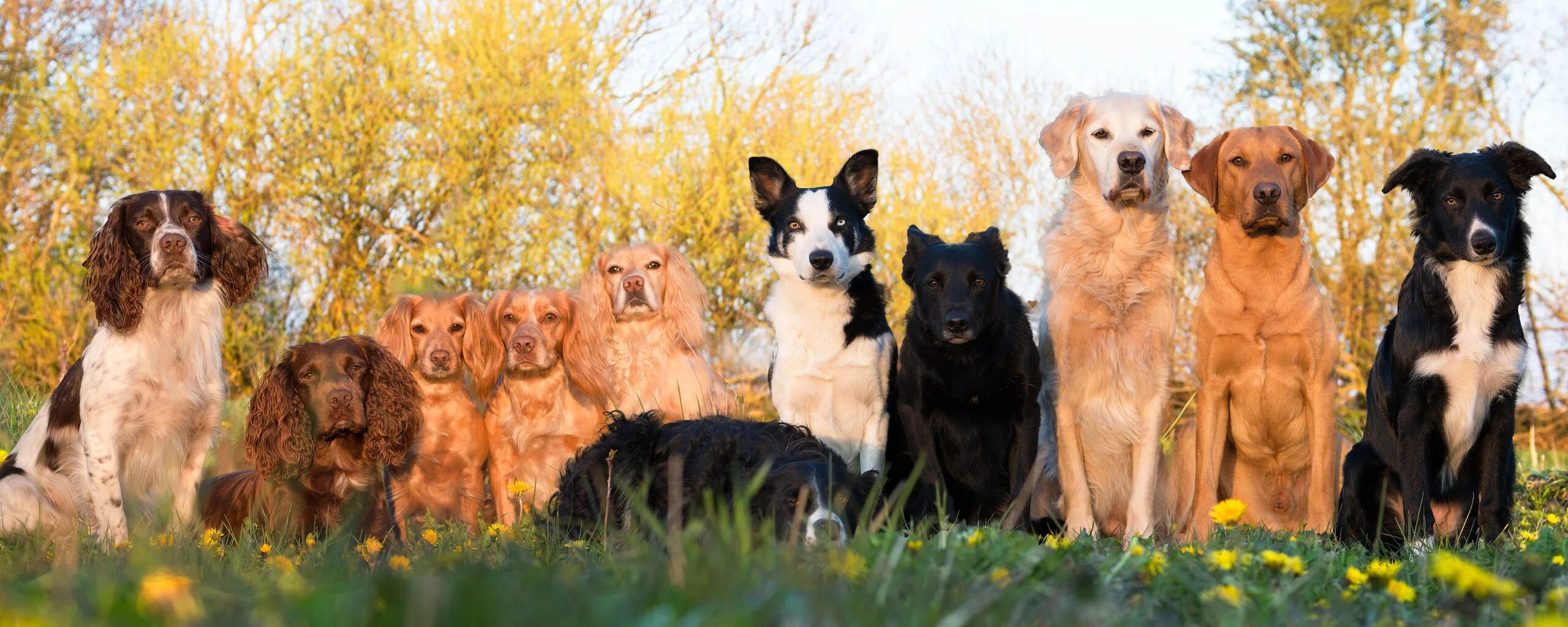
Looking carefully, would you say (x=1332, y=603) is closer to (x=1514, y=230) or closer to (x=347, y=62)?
(x=1514, y=230)

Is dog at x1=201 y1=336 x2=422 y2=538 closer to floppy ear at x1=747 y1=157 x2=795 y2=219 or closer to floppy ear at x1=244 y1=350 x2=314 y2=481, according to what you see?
floppy ear at x1=244 y1=350 x2=314 y2=481

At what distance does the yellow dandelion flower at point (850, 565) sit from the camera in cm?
246

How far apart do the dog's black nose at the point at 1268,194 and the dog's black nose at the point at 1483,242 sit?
772 millimetres

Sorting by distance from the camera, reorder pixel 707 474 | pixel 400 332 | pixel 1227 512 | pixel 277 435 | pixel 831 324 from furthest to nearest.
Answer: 1. pixel 400 332
2. pixel 831 324
3. pixel 277 435
4. pixel 707 474
5. pixel 1227 512

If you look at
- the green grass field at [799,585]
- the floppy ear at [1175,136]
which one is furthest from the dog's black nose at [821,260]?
the green grass field at [799,585]

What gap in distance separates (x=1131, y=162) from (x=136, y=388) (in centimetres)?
410

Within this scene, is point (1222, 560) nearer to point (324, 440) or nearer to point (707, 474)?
point (707, 474)

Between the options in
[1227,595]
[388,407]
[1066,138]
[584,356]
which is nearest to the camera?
[1227,595]

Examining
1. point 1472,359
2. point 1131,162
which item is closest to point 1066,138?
point 1131,162

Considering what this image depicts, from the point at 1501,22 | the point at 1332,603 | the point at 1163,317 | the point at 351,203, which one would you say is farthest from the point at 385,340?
the point at 1501,22

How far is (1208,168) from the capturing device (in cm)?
512

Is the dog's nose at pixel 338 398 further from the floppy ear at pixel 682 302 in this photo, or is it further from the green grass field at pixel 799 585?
the floppy ear at pixel 682 302

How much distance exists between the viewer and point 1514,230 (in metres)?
4.46

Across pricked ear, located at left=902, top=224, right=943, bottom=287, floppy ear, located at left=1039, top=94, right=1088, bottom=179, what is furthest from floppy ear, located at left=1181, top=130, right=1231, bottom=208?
pricked ear, located at left=902, top=224, right=943, bottom=287
